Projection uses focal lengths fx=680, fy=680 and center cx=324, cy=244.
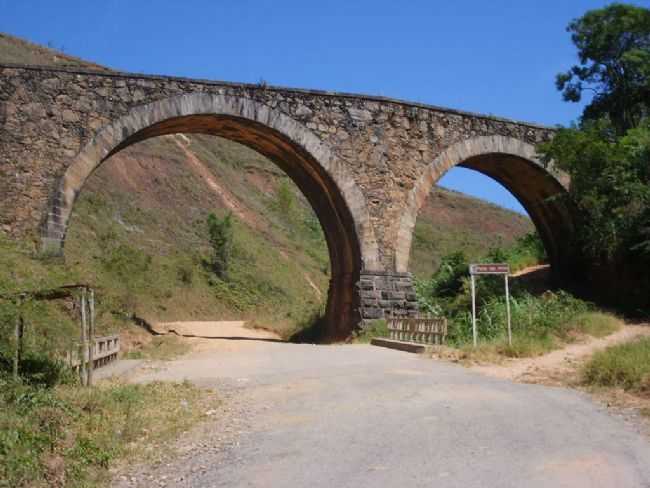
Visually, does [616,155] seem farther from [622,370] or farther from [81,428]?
[81,428]

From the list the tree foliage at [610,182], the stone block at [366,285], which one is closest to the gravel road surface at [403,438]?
the stone block at [366,285]

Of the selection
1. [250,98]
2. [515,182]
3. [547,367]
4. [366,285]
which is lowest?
[547,367]

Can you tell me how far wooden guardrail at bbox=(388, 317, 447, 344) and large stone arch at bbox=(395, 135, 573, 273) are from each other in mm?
1743

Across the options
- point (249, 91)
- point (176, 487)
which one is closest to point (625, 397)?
point (176, 487)

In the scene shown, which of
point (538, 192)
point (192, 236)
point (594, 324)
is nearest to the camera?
point (594, 324)

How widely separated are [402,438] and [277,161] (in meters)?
11.3

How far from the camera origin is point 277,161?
15.6 metres

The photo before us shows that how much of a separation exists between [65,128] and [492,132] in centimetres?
951

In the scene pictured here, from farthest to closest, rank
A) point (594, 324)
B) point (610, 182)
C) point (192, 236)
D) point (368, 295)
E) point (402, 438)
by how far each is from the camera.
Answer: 1. point (192, 236)
2. point (610, 182)
3. point (368, 295)
4. point (594, 324)
5. point (402, 438)

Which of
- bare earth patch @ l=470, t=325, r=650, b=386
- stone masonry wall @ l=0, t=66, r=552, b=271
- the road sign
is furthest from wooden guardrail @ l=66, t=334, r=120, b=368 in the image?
the road sign

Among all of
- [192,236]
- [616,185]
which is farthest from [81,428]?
[192,236]

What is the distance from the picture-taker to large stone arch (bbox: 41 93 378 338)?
40.9 ft

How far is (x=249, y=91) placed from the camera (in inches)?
546

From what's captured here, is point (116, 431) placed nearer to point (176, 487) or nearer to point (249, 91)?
point (176, 487)
